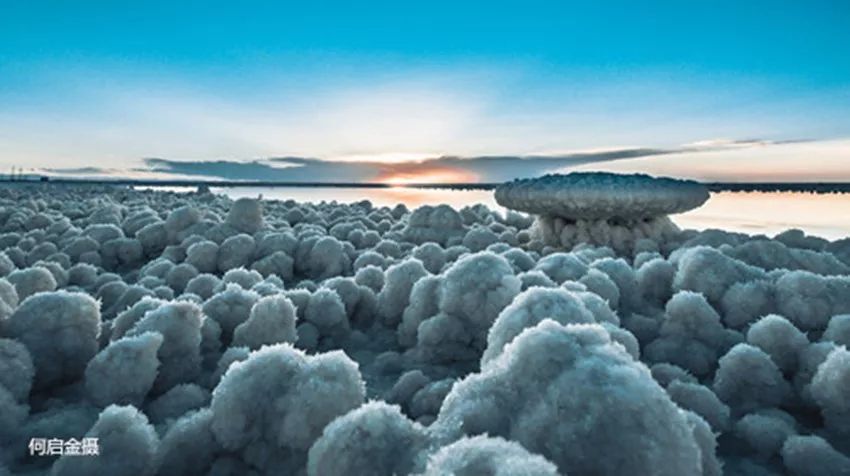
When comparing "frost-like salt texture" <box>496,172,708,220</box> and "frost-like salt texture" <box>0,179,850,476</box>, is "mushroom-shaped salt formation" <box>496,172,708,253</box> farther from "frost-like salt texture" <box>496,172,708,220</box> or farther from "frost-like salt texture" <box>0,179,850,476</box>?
"frost-like salt texture" <box>0,179,850,476</box>

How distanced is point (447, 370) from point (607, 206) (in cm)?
361

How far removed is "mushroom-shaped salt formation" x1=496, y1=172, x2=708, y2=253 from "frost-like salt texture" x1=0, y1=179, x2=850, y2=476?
4.56 ft

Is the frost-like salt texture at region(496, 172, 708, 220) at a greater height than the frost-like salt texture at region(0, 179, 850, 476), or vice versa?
the frost-like salt texture at region(496, 172, 708, 220)

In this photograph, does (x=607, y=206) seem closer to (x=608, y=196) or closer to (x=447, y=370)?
(x=608, y=196)

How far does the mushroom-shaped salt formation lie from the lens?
5594 mm

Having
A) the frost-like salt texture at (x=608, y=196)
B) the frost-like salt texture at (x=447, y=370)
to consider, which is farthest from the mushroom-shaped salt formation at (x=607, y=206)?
the frost-like salt texture at (x=447, y=370)

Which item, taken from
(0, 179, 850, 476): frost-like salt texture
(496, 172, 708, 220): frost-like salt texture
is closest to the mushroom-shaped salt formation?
(496, 172, 708, 220): frost-like salt texture

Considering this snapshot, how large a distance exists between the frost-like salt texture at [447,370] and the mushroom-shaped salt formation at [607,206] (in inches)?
54.7

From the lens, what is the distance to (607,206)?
220 inches

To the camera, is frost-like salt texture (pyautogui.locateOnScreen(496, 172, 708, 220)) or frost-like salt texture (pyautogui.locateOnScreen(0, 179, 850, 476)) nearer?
frost-like salt texture (pyautogui.locateOnScreen(0, 179, 850, 476))

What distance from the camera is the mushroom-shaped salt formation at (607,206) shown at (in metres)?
5.59

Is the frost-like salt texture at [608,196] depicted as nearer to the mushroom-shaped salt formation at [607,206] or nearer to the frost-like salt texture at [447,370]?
the mushroom-shaped salt formation at [607,206]

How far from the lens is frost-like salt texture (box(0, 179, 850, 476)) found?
1.30 m

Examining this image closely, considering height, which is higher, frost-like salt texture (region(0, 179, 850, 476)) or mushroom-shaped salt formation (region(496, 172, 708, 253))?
mushroom-shaped salt formation (region(496, 172, 708, 253))
